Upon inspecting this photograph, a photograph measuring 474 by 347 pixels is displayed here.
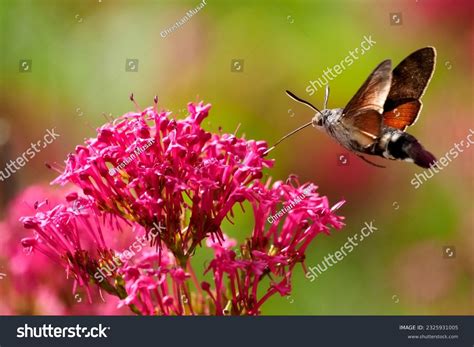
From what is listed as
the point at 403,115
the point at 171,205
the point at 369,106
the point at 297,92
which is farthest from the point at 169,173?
the point at 297,92

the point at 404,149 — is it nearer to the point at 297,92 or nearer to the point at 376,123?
the point at 376,123

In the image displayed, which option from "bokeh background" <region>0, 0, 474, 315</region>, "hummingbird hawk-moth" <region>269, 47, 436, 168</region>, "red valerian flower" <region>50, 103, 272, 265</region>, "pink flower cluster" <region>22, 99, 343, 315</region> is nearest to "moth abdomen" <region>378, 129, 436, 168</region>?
"hummingbird hawk-moth" <region>269, 47, 436, 168</region>

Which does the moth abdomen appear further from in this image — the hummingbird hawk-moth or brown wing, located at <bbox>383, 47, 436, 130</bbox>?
brown wing, located at <bbox>383, 47, 436, 130</bbox>

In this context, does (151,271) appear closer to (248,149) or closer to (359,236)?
(248,149)

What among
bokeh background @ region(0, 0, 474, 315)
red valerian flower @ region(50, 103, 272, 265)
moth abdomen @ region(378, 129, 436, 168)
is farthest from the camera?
bokeh background @ region(0, 0, 474, 315)

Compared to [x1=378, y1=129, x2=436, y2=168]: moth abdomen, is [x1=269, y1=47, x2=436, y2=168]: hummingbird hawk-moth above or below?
above

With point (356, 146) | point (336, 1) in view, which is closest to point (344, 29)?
point (336, 1)

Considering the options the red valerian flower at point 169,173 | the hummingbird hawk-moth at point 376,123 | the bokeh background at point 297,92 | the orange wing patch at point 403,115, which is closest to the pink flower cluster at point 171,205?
the red valerian flower at point 169,173
